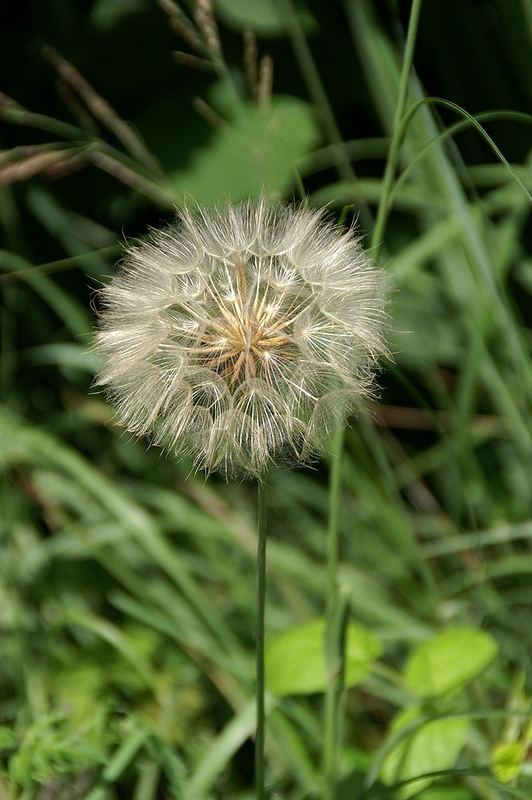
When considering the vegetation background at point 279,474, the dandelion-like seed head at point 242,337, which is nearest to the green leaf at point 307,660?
the vegetation background at point 279,474

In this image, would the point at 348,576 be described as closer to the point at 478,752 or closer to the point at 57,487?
the point at 478,752

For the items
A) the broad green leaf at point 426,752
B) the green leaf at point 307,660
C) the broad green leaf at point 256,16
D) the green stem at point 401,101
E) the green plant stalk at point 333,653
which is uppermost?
the broad green leaf at point 256,16

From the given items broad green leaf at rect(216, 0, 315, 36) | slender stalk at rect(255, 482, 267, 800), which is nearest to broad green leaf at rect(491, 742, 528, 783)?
slender stalk at rect(255, 482, 267, 800)

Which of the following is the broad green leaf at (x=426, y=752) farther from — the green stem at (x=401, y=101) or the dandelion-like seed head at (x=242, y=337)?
the green stem at (x=401, y=101)

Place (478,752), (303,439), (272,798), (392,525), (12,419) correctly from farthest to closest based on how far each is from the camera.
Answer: (12,419), (392,525), (478,752), (272,798), (303,439)

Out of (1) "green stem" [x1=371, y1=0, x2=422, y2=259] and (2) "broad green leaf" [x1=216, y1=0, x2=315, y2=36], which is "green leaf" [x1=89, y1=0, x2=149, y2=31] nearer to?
(2) "broad green leaf" [x1=216, y1=0, x2=315, y2=36]

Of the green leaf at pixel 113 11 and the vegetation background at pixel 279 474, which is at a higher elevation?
the green leaf at pixel 113 11

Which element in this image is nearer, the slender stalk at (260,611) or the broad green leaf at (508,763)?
the slender stalk at (260,611)

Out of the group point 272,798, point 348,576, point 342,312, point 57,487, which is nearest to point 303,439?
point 342,312
